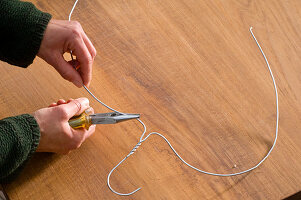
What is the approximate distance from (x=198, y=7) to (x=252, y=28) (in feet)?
0.50

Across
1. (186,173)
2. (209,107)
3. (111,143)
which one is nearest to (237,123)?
(209,107)

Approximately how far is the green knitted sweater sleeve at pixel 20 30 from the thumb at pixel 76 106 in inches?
5.4

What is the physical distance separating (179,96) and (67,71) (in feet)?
0.86

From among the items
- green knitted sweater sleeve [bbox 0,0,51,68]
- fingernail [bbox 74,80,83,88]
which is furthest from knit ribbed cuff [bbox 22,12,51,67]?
fingernail [bbox 74,80,83,88]

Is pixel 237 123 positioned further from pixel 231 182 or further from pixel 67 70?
pixel 67 70

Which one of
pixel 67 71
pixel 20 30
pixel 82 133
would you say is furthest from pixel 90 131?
pixel 20 30

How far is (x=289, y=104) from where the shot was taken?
101 cm

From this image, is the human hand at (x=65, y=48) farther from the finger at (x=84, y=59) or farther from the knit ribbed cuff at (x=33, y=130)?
the knit ribbed cuff at (x=33, y=130)

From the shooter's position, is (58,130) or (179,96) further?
(179,96)

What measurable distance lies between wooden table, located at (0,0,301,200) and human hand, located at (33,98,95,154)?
0.09 ft

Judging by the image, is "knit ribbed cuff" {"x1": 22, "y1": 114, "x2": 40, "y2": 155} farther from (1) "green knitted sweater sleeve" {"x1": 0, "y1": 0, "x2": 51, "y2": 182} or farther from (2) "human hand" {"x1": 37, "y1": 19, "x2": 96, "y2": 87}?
(2) "human hand" {"x1": 37, "y1": 19, "x2": 96, "y2": 87}

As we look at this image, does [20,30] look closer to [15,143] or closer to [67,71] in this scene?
[67,71]

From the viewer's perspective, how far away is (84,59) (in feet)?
3.05

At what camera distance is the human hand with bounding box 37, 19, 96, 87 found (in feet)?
3.02
